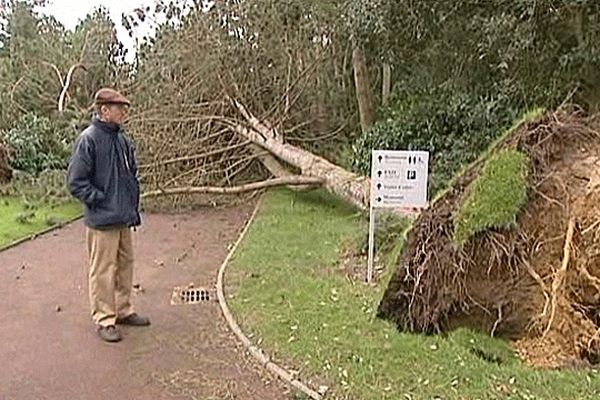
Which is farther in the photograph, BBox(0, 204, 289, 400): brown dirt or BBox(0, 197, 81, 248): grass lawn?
BBox(0, 197, 81, 248): grass lawn

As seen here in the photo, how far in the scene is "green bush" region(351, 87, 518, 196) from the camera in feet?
40.9

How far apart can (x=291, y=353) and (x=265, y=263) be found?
3079mm

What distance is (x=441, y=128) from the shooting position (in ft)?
44.6

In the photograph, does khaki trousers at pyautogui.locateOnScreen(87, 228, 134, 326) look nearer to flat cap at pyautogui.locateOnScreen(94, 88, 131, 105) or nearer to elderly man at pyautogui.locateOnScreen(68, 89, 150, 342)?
elderly man at pyautogui.locateOnScreen(68, 89, 150, 342)

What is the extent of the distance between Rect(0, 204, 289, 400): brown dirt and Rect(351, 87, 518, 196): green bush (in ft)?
15.7

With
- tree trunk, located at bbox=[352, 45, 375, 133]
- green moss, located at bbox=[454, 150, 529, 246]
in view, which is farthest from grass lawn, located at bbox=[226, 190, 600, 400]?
tree trunk, located at bbox=[352, 45, 375, 133]

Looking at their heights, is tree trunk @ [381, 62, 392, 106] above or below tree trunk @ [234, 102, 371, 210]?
above

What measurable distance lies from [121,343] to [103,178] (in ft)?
4.37

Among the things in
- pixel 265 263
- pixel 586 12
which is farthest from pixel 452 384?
pixel 586 12

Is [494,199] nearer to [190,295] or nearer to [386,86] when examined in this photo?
[190,295]

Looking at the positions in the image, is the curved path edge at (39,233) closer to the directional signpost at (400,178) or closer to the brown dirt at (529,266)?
the directional signpost at (400,178)

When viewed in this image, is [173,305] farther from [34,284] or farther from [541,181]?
[541,181]

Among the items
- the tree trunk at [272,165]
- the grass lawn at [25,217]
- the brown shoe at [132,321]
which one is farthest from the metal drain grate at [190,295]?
the tree trunk at [272,165]

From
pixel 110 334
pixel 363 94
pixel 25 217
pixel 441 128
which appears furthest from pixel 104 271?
pixel 363 94
